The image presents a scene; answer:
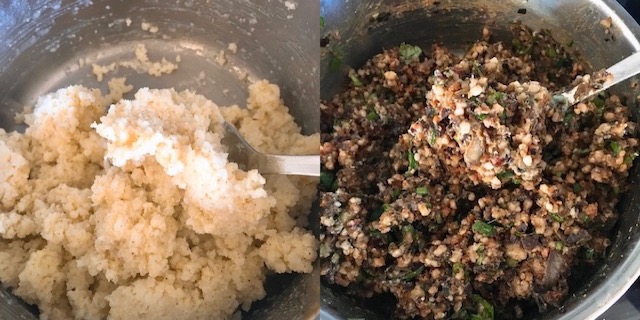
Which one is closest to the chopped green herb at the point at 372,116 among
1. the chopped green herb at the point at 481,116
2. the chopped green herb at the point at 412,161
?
the chopped green herb at the point at 412,161

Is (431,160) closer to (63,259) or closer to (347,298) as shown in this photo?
(347,298)

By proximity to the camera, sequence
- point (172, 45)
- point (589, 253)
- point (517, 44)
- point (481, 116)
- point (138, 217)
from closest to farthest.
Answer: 1. point (481, 116)
2. point (589, 253)
3. point (138, 217)
4. point (517, 44)
5. point (172, 45)

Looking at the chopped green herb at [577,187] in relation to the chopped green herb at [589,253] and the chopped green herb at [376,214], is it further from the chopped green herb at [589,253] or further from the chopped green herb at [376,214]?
the chopped green herb at [376,214]

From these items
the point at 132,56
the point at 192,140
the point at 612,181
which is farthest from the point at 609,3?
the point at 132,56

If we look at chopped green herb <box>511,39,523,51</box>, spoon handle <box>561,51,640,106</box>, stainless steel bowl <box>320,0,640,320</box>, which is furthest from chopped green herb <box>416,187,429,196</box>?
chopped green herb <box>511,39,523,51</box>

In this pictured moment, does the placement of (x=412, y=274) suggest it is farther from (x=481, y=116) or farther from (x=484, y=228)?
(x=481, y=116)

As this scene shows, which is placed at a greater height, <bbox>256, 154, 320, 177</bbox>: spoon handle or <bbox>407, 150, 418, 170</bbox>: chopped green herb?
<bbox>407, 150, 418, 170</bbox>: chopped green herb

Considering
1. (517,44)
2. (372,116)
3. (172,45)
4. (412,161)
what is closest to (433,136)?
(412,161)

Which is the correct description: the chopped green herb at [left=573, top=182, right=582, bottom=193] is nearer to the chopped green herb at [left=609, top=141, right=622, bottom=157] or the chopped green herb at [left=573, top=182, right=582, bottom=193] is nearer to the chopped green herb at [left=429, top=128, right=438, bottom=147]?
the chopped green herb at [left=609, top=141, right=622, bottom=157]
